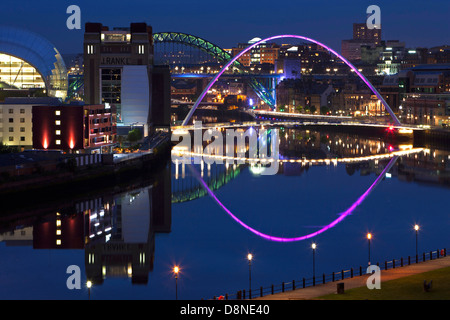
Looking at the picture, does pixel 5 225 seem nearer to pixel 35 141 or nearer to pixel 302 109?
pixel 35 141

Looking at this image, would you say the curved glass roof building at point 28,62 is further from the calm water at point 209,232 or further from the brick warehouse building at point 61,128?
the calm water at point 209,232

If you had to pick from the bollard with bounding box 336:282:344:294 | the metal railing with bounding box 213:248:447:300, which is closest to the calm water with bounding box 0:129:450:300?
the metal railing with bounding box 213:248:447:300

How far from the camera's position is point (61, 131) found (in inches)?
1788

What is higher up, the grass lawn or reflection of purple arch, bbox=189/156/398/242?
the grass lawn

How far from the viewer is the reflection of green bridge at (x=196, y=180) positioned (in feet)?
129

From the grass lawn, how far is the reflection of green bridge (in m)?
18.7

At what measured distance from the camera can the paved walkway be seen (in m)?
19.0

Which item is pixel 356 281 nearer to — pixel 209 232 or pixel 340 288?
pixel 340 288

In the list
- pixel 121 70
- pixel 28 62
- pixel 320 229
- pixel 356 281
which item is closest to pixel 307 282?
pixel 356 281

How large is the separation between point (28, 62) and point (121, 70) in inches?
262

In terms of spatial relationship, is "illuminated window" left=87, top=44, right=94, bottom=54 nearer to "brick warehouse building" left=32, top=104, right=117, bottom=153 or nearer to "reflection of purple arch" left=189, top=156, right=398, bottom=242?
"brick warehouse building" left=32, top=104, right=117, bottom=153

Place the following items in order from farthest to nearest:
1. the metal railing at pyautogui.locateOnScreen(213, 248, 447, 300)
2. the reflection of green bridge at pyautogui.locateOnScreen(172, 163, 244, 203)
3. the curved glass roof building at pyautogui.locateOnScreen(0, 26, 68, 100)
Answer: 1. the curved glass roof building at pyautogui.locateOnScreen(0, 26, 68, 100)
2. the reflection of green bridge at pyautogui.locateOnScreen(172, 163, 244, 203)
3. the metal railing at pyautogui.locateOnScreen(213, 248, 447, 300)

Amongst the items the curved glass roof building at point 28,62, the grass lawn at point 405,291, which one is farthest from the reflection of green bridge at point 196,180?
the grass lawn at point 405,291

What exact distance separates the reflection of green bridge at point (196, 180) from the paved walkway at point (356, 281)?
1723cm
